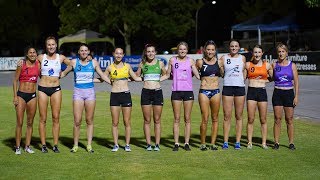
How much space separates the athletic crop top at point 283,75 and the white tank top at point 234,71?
0.70m

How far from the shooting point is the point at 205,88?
35.1ft

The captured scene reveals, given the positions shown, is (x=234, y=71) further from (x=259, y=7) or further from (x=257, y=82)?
(x=259, y=7)

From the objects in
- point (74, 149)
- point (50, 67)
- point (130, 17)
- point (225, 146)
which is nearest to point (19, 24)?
point (130, 17)

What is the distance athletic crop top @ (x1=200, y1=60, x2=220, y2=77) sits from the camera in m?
10.6

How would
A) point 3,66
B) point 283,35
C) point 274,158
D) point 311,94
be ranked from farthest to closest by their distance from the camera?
point 283,35, point 3,66, point 311,94, point 274,158

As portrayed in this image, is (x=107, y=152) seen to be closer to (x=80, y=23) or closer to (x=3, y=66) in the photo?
(x=3, y=66)

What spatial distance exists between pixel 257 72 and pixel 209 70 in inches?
40.1

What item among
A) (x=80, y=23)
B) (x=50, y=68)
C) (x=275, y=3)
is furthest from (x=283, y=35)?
(x=50, y=68)

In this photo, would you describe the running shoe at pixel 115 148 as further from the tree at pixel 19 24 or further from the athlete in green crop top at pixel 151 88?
the tree at pixel 19 24

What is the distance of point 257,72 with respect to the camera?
431 inches

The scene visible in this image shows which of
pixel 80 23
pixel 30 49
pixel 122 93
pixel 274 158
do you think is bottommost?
pixel 274 158

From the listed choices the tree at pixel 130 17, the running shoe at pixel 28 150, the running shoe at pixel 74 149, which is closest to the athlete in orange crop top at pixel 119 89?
the running shoe at pixel 74 149

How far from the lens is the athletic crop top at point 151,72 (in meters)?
10.7

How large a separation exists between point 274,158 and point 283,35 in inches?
1664
